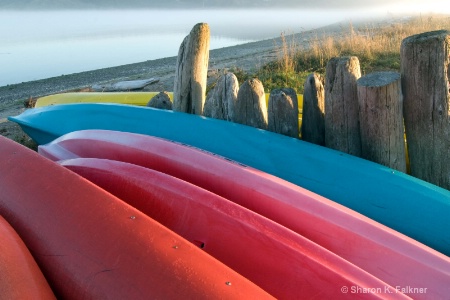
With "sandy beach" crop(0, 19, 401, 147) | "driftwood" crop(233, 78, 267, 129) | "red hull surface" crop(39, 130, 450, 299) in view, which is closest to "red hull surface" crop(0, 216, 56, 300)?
"red hull surface" crop(39, 130, 450, 299)

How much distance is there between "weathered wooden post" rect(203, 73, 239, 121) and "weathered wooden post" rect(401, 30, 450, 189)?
4.10 ft

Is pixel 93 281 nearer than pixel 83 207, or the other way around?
pixel 93 281

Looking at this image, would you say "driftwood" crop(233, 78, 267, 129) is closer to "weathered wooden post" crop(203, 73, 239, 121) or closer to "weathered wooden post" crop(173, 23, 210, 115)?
"weathered wooden post" crop(203, 73, 239, 121)

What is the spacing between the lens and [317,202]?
237cm

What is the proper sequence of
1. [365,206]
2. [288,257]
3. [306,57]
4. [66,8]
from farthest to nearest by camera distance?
[66,8], [306,57], [365,206], [288,257]

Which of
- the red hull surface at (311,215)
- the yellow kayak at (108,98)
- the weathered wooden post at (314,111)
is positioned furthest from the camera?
the yellow kayak at (108,98)

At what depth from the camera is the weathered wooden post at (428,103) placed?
2.75 metres

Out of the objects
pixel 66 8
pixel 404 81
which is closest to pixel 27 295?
pixel 404 81

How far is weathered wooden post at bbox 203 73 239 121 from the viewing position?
11.7 feet

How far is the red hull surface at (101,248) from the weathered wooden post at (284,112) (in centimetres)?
157

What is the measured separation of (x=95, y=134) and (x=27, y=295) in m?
1.86

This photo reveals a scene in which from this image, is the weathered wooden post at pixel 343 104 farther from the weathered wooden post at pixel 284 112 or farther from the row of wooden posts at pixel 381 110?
the weathered wooden post at pixel 284 112

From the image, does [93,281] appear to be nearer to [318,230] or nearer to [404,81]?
[318,230]

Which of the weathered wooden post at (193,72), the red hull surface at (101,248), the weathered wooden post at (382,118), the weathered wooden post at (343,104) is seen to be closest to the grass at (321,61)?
the weathered wooden post at (193,72)
